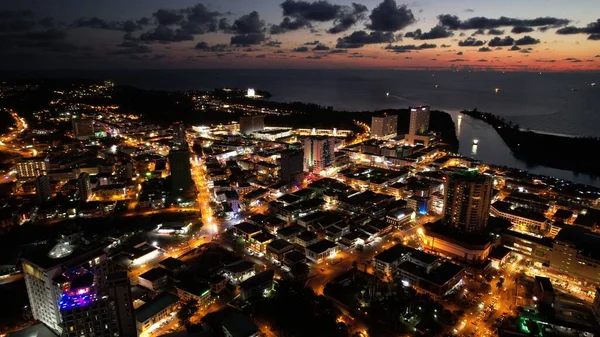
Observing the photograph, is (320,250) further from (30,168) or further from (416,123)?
(416,123)

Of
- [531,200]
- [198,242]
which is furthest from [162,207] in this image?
[531,200]

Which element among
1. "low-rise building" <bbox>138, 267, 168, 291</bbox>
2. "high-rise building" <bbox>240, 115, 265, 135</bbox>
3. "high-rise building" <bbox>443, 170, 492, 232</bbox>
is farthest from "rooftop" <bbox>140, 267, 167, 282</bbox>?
"high-rise building" <bbox>240, 115, 265, 135</bbox>

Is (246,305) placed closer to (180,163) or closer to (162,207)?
(162,207)

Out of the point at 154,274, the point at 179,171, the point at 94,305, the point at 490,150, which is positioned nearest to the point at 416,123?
the point at 490,150

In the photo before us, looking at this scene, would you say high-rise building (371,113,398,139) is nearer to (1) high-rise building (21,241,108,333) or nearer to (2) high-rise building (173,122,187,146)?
(2) high-rise building (173,122,187,146)

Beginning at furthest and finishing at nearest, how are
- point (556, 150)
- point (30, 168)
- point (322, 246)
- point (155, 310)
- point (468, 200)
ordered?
point (556, 150) < point (30, 168) < point (468, 200) < point (322, 246) < point (155, 310)

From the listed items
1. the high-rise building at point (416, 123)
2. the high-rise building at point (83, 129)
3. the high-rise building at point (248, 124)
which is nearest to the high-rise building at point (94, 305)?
the high-rise building at point (83, 129)
